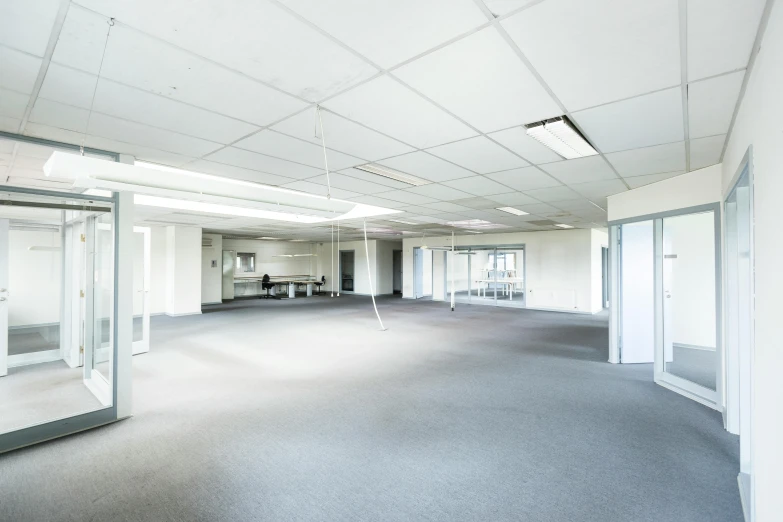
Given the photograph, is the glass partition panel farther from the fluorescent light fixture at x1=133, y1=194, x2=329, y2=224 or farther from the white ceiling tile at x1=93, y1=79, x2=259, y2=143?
the white ceiling tile at x1=93, y1=79, x2=259, y2=143

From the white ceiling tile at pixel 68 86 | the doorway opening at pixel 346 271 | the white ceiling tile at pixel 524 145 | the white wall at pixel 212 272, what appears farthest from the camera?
the doorway opening at pixel 346 271

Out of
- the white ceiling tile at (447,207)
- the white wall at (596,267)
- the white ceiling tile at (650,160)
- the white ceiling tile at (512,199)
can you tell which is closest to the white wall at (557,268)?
the white wall at (596,267)

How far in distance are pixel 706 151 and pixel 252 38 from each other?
3.89m

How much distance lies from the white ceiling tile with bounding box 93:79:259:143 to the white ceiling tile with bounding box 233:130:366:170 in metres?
0.15

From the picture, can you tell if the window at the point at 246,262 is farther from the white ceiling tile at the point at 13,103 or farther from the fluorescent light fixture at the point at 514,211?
the white ceiling tile at the point at 13,103

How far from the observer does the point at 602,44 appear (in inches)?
68.0

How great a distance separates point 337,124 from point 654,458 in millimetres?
3466

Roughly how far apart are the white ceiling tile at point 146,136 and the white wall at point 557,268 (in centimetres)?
1015

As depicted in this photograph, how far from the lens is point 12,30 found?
5.24 feet

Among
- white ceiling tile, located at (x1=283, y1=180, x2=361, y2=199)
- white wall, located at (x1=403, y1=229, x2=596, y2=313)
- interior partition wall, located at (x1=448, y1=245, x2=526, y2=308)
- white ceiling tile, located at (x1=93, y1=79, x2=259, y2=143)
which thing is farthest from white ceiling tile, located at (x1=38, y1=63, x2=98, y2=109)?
interior partition wall, located at (x1=448, y1=245, x2=526, y2=308)

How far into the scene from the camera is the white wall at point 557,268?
10.4 meters

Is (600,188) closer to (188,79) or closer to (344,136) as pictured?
(344,136)

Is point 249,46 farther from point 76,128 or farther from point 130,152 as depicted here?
point 130,152

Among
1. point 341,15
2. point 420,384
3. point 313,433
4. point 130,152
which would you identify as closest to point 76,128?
point 130,152
